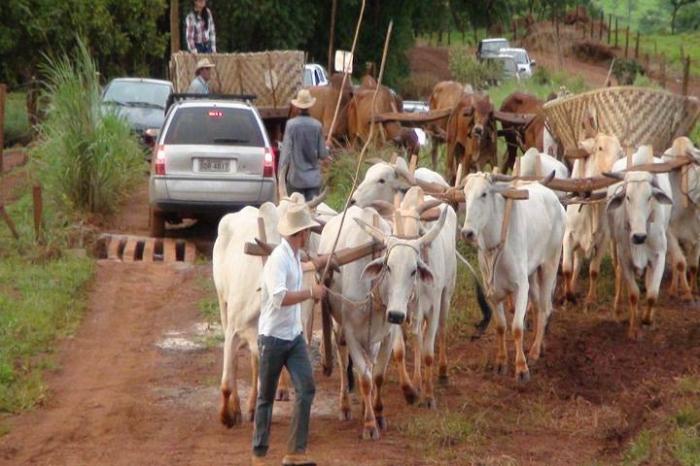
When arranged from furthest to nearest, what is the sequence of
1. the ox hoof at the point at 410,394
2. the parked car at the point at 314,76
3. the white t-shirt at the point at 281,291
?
the parked car at the point at 314,76 → the ox hoof at the point at 410,394 → the white t-shirt at the point at 281,291

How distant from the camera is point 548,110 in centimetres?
1555

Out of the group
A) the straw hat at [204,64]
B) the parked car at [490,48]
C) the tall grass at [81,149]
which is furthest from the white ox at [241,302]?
the parked car at [490,48]

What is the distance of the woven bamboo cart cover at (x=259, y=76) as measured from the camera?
64.3ft

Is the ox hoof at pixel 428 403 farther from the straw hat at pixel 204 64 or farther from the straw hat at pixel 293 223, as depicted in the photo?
the straw hat at pixel 204 64

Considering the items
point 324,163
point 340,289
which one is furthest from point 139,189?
point 340,289

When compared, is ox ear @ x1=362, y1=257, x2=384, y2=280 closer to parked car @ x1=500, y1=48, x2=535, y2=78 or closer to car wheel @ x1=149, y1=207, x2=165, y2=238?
car wheel @ x1=149, y1=207, x2=165, y2=238

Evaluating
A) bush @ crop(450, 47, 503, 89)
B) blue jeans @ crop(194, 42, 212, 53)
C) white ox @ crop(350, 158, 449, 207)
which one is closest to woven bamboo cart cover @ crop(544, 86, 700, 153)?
white ox @ crop(350, 158, 449, 207)

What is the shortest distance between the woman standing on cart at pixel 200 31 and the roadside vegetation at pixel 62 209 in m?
2.05

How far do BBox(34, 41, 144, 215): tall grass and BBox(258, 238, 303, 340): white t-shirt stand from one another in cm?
954

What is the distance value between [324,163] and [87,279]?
4.88 metres

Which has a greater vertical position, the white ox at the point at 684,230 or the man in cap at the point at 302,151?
the man in cap at the point at 302,151

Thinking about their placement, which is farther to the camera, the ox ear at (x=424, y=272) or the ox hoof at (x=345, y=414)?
the ox hoof at (x=345, y=414)

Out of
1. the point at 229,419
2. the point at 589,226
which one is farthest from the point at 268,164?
the point at 229,419

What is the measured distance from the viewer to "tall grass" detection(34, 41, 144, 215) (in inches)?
684
